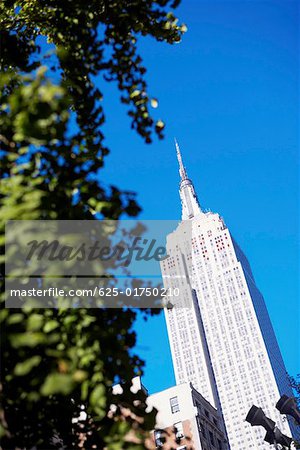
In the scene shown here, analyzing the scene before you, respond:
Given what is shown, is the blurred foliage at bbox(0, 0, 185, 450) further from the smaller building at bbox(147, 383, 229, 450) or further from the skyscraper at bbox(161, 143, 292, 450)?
the skyscraper at bbox(161, 143, 292, 450)

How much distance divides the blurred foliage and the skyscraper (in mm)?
129007

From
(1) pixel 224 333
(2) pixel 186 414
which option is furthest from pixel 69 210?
(1) pixel 224 333

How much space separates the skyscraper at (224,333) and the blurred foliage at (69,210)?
423 feet

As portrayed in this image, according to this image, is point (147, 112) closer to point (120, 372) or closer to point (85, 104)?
point (85, 104)

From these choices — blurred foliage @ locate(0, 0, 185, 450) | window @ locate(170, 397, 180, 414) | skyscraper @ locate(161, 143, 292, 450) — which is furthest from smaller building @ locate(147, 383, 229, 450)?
skyscraper @ locate(161, 143, 292, 450)

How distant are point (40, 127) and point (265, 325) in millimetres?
172600

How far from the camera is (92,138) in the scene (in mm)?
6340

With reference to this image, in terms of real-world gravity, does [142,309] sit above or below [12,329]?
above

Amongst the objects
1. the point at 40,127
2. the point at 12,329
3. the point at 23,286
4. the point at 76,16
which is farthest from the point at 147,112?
the point at 12,329

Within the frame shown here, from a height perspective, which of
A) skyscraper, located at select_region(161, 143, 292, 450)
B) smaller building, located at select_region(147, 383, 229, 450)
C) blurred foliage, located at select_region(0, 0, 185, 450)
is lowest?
blurred foliage, located at select_region(0, 0, 185, 450)

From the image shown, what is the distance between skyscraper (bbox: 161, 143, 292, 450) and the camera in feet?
467

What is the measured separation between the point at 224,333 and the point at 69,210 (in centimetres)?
16171

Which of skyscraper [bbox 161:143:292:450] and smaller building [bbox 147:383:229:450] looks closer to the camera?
smaller building [bbox 147:383:229:450]

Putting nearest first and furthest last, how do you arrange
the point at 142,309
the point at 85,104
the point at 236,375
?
the point at 142,309, the point at 85,104, the point at 236,375
